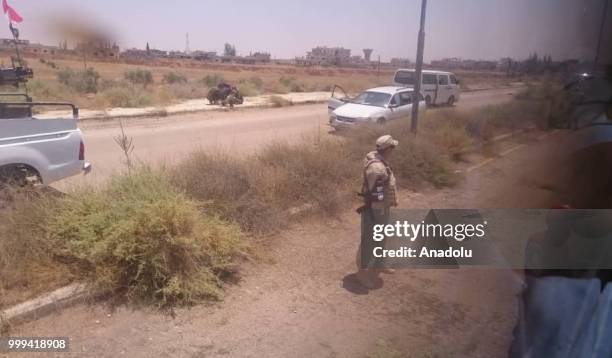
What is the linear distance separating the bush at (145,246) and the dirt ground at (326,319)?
7.4 inches

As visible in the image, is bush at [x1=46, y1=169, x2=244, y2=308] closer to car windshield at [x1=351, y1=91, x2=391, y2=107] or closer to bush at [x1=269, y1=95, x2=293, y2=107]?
car windshield at [x1=351, y1=91, x2=391, y2=107]

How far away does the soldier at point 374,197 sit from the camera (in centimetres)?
389

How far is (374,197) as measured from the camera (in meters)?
3.90

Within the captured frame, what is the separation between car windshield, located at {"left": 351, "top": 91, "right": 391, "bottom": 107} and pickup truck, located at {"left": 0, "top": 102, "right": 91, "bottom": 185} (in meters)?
9.73

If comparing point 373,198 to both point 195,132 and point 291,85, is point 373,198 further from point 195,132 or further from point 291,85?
point 291,85

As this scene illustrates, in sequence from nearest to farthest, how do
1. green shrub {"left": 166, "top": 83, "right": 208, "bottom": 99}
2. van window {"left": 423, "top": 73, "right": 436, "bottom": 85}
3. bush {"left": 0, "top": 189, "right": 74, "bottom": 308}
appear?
bush {"left": 0, "top": 189, "right": 74, "bottom": 308}, van window {"left": 423, "top": 73, "right": 436, "bottom": 85}, green shrub {"left": 166, "top": 83, "right": 208, "bottom": 99}

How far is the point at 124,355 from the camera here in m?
3.00

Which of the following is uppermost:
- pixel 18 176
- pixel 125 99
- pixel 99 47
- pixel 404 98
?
pixel 99 47

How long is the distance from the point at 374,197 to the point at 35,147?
12.6 feet

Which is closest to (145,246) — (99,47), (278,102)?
(99,47)

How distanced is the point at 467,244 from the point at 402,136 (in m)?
4.42

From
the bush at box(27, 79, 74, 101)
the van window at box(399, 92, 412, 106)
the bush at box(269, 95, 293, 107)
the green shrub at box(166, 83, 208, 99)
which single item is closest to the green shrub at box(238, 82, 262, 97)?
the green shrub at box(166, 83, 208, 99)

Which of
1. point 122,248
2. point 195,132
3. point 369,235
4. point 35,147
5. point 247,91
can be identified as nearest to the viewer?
point 122,248

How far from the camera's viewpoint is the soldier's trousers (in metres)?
4.05
